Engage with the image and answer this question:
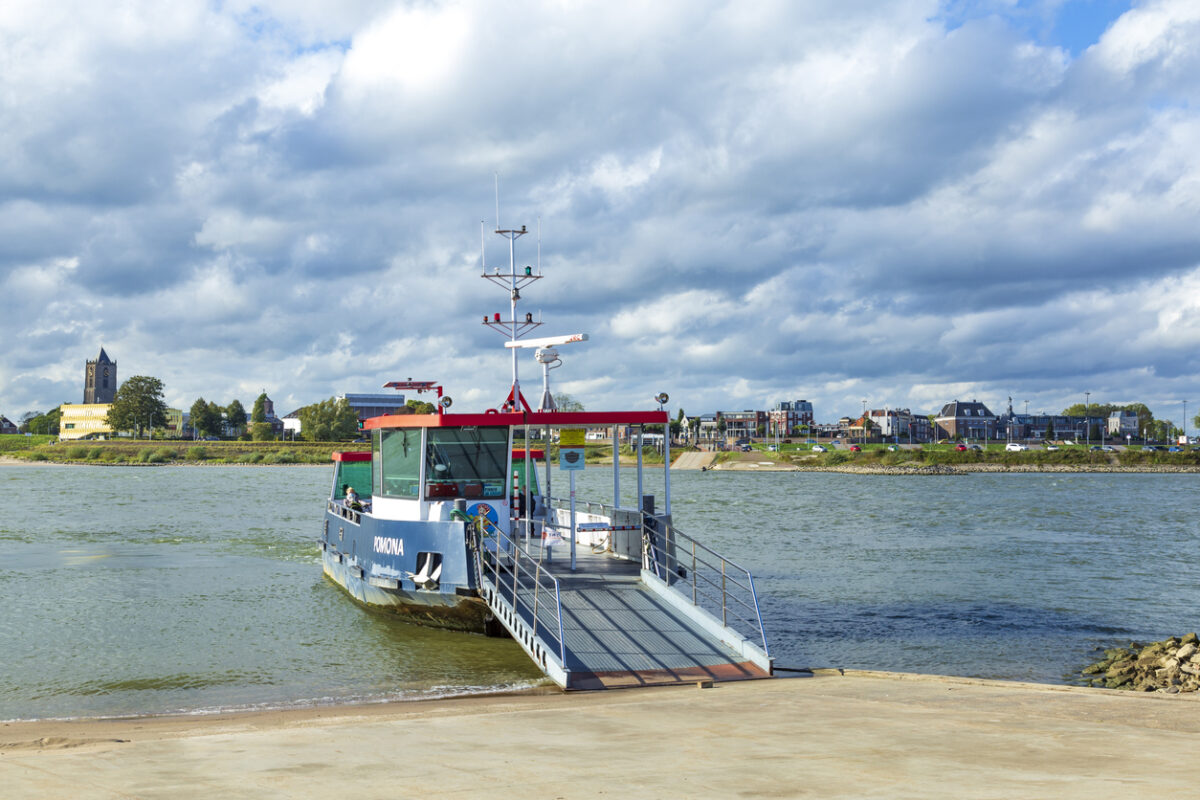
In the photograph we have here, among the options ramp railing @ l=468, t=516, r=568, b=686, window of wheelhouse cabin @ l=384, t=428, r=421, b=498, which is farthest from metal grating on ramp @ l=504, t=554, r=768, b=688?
window of wheelhouse cabin @ l=384, t=428, r=421, b=498

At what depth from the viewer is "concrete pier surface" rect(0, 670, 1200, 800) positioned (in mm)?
7547

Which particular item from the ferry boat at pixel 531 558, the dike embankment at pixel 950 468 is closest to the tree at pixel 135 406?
the dike embankment at pixel 950 468

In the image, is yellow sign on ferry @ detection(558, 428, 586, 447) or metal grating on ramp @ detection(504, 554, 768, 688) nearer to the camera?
metal grating on ramp @ detection(504, 554, 768, 688)

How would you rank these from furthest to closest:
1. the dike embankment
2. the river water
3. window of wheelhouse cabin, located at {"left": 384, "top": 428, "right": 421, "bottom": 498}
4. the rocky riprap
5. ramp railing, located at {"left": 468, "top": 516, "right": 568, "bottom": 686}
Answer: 1. the dike embankment
2. window of wheelhouse cabin, located at {"left": 384, "top": 428, "right": 421, "bottom": 498}
3. the river water
4. the rocky riprap
5. ramp railing, located at {"left": 468, "top": 516, "right": 568, "bottom": 686}

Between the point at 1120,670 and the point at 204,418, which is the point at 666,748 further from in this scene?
the point at 204,418

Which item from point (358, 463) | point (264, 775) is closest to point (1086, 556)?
point (358, 463)

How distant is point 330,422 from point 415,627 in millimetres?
139855

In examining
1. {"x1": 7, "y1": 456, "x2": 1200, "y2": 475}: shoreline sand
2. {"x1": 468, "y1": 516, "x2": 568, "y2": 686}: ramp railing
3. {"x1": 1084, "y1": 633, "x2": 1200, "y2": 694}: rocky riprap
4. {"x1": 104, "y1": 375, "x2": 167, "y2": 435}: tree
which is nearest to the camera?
{"x1": 468, "y1": 516, "x2": 568, "y2": 686}: ramp railing

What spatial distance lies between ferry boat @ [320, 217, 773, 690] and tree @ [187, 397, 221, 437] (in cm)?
17433

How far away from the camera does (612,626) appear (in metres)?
13.8

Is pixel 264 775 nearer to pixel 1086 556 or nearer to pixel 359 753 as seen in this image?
pixel 359 753

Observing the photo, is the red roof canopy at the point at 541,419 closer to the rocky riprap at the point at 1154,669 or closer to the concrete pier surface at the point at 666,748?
the concrete pier surface at the point at 666,748

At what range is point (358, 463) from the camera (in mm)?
26438

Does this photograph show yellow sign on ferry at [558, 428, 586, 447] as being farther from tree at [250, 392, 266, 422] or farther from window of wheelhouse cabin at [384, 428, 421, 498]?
tree at [250, 392, 266, 422]
